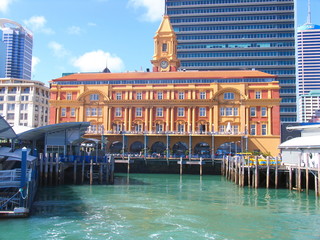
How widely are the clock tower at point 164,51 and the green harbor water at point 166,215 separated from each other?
204ft

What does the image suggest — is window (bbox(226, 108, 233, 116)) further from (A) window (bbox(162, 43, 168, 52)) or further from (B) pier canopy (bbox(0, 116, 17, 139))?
(B) pier canopy (bbox(0, 116, 17, 139))

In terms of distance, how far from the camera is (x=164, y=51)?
105m

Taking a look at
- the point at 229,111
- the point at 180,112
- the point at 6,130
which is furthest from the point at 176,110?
the point at 6,130

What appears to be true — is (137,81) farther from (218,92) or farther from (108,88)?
(218,92)

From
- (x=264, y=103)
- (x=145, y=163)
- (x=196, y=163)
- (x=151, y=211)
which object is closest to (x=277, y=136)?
(x=264, y=103)

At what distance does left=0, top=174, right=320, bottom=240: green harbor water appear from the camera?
24.4 m

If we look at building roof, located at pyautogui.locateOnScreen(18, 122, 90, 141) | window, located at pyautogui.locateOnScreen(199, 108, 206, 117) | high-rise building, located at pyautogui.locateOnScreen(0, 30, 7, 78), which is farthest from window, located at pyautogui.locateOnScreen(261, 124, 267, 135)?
high-rise building, located at pyautogui.locateOnScreen(0, 30, 7, 78)

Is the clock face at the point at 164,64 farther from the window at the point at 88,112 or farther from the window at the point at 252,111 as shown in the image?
the window at the point at 252,111

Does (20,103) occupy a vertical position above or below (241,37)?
below

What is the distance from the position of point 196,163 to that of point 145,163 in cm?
999

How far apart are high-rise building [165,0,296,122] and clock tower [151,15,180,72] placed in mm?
→ 31506

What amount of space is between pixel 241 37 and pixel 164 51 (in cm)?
4412

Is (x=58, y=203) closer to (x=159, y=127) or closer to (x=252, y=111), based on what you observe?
(x=159, y=127)

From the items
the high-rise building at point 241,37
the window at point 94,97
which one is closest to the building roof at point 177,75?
the window at point 94,97
